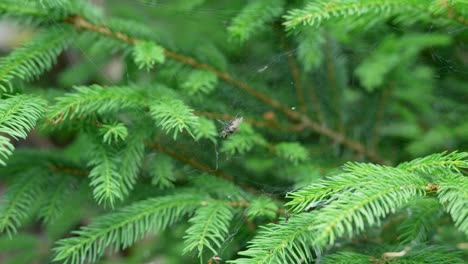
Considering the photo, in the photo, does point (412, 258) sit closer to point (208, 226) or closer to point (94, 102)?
point (208, 226)

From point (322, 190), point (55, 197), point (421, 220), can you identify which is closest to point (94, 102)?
point (55, 197)

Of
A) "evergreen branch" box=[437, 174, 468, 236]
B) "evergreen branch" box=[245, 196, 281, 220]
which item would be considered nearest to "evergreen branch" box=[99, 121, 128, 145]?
"evergreen branch" box=[245, 196, 281, 220]

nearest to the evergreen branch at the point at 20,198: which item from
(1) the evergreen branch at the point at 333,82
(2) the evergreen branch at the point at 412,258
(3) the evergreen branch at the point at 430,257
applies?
(2) the evergreen branch at the point at 412,258

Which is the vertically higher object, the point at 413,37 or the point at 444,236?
the point at 413,37

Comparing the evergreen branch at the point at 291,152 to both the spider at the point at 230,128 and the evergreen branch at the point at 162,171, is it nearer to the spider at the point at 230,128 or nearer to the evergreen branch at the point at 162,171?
the spider at the point at 230,128

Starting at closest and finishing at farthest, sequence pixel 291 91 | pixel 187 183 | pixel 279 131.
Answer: pixel 187 183, pixel 279 131, pixel 291 91

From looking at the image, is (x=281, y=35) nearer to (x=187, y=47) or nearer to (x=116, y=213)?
(x=187, y=47)

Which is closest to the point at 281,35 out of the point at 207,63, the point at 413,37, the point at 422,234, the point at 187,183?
the point at 207,63

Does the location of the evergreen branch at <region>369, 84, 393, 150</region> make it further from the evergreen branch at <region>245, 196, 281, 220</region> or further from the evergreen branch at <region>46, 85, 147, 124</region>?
the evergreen branch at <region>46, 85, 147, 124</region>
